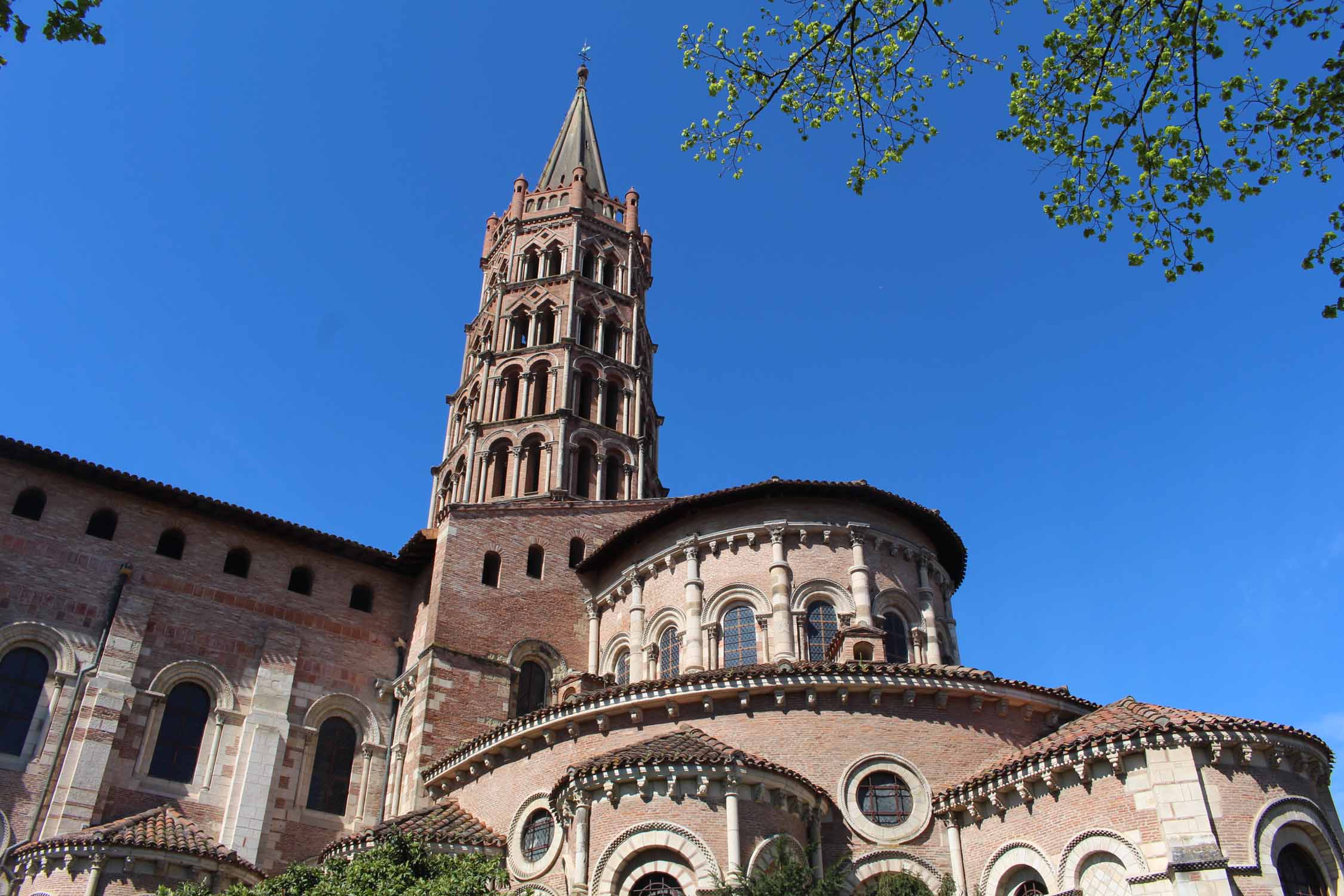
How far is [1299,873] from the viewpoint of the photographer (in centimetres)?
1545

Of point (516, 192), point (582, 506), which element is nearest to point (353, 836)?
point (582, 506)

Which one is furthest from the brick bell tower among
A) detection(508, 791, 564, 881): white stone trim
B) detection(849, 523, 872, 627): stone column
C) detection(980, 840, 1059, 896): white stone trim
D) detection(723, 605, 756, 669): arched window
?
detection(980, 840, 1059, 896): white stone trim

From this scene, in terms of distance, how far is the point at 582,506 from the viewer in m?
29.5

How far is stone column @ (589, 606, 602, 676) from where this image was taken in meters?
26.9

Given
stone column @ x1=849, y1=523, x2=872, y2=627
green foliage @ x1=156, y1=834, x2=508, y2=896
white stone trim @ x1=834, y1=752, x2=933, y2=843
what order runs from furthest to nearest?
stone column @ x1=849, y1=523, x2=872, y2=627
white stone trim @ x1=834, y1=752, x2=933, y2=843
green foliage @ x1=156, y1=834, x2=508, y2=896

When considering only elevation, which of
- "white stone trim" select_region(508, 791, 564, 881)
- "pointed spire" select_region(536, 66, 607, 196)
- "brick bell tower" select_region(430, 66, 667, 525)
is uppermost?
"pointed spire" select_region(536, 66, 607, 196)

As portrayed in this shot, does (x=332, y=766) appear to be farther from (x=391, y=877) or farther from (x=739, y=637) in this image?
(x=739, y=637)

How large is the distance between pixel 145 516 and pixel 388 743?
26.0 ft

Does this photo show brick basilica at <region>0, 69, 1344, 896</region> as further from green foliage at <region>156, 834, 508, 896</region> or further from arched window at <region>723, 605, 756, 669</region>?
green foliage at <region>156, 834, 508, 896</region>

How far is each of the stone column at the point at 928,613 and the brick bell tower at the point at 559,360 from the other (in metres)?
11.5

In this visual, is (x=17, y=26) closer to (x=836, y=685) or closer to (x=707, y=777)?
(x=707, y=777)

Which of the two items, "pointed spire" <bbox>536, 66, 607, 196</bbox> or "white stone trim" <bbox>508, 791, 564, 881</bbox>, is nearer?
"white stone trim" <bbox>508, 791, 564, 881</bbox>

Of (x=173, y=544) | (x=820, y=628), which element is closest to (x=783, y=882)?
(x=820, y=628)

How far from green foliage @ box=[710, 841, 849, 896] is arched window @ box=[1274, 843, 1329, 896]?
21.1ft
